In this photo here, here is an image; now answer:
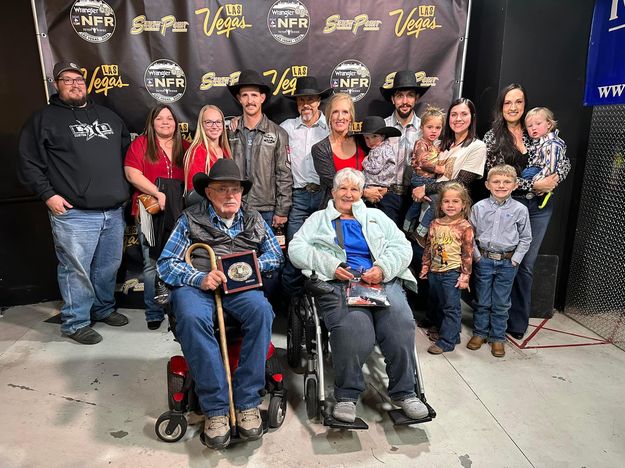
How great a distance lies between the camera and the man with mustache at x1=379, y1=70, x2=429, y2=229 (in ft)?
12.4

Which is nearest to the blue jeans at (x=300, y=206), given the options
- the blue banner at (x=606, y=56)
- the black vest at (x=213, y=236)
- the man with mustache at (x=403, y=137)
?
the man with mustache at (x=403, y=137)

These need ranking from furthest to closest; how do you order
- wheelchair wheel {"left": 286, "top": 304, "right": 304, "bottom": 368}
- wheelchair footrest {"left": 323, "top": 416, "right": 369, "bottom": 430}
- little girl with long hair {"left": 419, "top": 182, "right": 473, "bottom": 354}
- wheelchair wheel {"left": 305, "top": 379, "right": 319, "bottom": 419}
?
little girl with long hair {"left": 419, "top": 182, "right": 473, "bottom": 354} < wheelchair wheel {"left": 286, "top": 304, "right": 304, "bottom": 368} < wheelchair wheel {"left": 305, "top": 379, "right": 319, "bottom": 419} < wheelchair footrest {"left": 323, "top": 416, "right": 369, "bottom": 430}

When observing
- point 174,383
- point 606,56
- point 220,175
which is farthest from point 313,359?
point 606,56

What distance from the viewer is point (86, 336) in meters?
3.73

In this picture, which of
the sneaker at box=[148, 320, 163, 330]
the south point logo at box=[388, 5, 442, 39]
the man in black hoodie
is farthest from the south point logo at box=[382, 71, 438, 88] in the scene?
the sneaker at box=[148, 320, 163, 330]

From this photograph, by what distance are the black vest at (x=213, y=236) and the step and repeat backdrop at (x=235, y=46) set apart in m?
1.72

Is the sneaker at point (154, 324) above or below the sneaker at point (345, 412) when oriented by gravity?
below

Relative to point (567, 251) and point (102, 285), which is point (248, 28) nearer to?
point (102, 285)

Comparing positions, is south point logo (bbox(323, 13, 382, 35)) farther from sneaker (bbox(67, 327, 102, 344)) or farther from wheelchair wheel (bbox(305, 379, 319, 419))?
sneaker (bbox(67, 327, 102, 344))

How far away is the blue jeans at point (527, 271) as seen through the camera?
3.65 meters

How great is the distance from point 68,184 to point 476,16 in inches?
149

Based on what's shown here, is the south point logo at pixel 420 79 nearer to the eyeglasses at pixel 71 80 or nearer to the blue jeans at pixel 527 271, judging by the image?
the blue jeans at pixel 527 271

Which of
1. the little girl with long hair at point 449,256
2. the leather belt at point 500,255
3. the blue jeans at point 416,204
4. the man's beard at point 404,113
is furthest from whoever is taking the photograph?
the man's beard at point 404,113

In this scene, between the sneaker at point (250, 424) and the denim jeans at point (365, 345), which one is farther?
the denim jeans at point (365, 345)
